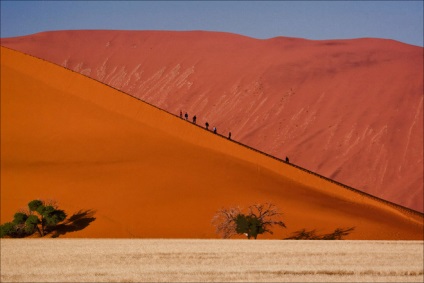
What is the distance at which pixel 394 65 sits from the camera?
92625mm

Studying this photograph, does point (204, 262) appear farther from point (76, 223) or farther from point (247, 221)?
point (76, 223)

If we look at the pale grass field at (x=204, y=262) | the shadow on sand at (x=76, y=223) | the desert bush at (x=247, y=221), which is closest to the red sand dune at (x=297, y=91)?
the desert bush at (x=247, y=221)

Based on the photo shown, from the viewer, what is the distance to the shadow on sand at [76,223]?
41.9 m

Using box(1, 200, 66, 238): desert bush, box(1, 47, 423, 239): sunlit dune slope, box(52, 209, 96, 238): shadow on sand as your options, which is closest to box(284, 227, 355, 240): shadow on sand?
box(1, 47, 423, 239): sunlit dune slope

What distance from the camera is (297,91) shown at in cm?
8719

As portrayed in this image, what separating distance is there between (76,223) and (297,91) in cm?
4710

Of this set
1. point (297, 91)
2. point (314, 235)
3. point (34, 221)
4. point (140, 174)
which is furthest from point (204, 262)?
point (297, 91)

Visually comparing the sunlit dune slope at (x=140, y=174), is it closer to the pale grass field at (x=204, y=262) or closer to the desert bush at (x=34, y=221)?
the desert bush at (x=34, y=221)

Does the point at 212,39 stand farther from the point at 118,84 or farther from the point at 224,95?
the point at 224,95

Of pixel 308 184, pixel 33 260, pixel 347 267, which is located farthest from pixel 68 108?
pixel 347 267

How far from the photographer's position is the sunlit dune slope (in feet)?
147

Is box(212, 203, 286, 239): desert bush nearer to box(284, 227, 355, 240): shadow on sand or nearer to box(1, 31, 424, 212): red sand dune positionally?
box(284, 227, 355, 240): shadow on sand

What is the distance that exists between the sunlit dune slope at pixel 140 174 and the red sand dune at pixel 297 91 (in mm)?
16597

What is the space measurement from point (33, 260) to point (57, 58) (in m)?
91.7
